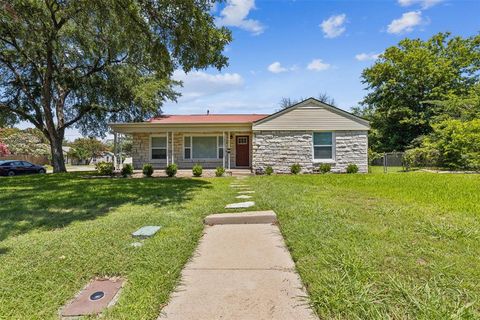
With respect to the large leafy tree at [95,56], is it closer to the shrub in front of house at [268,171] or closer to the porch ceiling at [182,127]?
the porch ceiling at [182,127]

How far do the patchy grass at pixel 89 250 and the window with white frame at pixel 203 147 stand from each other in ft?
31.1

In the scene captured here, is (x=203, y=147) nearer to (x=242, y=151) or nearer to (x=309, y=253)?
(x=242, y=151)

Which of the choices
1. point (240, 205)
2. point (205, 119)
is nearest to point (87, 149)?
point (205, 119)

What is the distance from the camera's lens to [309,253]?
10.3 feet

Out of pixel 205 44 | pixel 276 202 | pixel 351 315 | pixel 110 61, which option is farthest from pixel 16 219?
pixel 110 61

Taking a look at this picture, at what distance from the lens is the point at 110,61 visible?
16.8m

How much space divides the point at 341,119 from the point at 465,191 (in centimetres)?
731

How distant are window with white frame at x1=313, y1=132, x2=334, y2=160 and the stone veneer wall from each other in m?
0.25

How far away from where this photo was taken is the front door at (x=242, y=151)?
15.9m

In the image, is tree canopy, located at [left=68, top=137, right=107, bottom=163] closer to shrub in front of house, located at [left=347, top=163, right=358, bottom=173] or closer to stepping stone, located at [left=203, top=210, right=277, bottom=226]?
shrub in front of house, located at [left=347, top=163, right=358, bottom=173]

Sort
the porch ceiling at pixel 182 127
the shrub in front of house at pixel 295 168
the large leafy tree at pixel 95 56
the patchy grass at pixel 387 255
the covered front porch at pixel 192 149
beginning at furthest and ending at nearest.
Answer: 1. the covered front porch at pixel 192 149
2. the porch ceiling at pixel 182 127
3. the shrub in front of house at pixel 295 168
4. the large leafy tree at pixel 95 56
5. the patchy grass at pixel 387 255

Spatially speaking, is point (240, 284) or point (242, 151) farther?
point (242, 151)

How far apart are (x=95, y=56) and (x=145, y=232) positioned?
16112 mm

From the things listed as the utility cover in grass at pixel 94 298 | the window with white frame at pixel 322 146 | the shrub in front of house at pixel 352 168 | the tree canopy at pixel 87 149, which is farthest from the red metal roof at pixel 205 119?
the tree canopy at pixel 87 149
